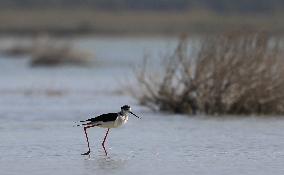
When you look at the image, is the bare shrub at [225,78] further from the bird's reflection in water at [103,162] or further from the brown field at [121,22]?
the brown field at [121,22]

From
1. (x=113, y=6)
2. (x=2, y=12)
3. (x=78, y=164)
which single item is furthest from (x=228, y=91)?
(x=113, y=6)

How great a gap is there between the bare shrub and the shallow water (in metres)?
0.45

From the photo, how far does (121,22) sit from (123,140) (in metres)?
44.0

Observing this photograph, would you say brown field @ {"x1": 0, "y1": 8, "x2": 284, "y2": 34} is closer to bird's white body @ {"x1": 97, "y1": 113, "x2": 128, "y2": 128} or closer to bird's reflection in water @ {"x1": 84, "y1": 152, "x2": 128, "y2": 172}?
bird's white body @ {"x1": 97, "y1": 113, "x2": 128, "y2": 128}

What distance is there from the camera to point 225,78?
17.2m

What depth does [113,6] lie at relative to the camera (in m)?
72.8

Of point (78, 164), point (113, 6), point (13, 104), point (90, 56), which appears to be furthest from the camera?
point (113, 6)

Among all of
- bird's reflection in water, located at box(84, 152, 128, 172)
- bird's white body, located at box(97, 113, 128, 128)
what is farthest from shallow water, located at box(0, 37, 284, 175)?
bird's white body, located at box(97, 113, 128, 128)

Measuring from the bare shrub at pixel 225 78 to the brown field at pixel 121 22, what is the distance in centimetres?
3108

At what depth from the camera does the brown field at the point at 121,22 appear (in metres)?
53.7

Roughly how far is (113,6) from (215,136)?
5875 centimetres

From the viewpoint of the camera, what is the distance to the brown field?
5366cm

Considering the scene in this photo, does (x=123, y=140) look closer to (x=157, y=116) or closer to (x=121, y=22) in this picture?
(x=157, y=116)

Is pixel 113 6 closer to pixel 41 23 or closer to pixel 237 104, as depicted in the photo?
pixel 41 23
